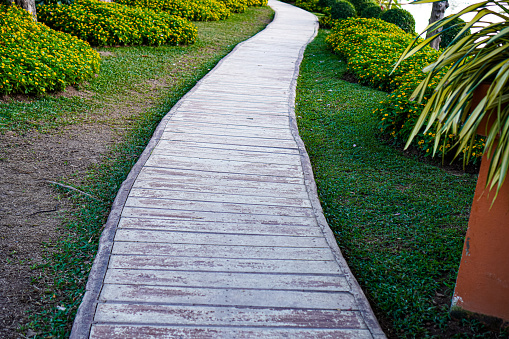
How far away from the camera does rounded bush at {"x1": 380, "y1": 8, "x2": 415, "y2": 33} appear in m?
12.5

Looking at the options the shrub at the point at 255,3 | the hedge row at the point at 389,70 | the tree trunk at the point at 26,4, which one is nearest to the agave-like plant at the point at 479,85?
the hedge row at the point at 389,70

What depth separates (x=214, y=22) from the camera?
12516mm

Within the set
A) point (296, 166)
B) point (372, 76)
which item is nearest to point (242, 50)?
point (372, 76)

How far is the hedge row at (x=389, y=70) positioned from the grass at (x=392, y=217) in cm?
25

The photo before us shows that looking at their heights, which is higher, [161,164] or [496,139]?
[496,139]

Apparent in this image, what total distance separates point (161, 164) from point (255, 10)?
1442 centimetres

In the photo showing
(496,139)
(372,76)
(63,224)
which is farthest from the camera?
(372,76)

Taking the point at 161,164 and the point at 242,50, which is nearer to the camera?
the point at 161,164

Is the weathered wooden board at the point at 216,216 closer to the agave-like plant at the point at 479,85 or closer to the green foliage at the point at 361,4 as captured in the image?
the agave-like plant at the point at 479,85

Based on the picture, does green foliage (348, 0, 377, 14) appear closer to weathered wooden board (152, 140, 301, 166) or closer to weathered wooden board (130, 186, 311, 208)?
weathered wooden board (152, 140, 301, 166)

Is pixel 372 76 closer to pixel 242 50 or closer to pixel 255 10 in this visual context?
pixel 242 50

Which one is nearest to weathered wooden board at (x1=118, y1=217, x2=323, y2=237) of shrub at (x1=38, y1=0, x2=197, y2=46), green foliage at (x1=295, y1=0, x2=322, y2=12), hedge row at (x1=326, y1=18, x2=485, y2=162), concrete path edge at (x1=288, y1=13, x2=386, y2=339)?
concrete path edge at (x1=288, y1=13, x2=386, y2=339)

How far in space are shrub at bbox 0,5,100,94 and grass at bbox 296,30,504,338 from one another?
10.6 feet

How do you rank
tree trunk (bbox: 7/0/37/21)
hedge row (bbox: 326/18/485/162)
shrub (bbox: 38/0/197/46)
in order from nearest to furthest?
1. hedge row (bbox: 326/18/485/162)
2. tree trunk (bbox: 7/0/37/21)
3. shrub (bbox: 38/0/197/46)
